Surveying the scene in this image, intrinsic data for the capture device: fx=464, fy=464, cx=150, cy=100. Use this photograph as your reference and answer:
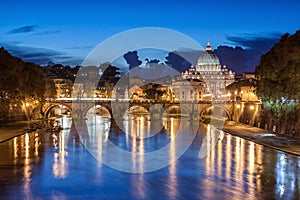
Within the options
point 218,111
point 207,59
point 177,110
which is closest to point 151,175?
point 218,111

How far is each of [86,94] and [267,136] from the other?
275ft

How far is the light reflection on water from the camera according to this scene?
81.5ft

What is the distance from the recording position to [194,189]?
2594cm

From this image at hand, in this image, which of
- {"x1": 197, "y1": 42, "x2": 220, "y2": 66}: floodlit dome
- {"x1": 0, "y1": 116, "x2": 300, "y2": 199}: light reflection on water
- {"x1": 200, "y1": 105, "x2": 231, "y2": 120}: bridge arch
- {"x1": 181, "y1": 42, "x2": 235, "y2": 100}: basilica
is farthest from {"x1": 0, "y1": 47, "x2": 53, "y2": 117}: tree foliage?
{"x1": 197, "y1": 42, "x2": 220, "y2": 66}: floodlit dome

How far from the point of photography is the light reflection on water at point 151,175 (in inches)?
978

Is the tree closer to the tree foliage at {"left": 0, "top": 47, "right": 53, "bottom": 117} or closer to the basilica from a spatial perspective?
the tree foliage at {"left": 0, "top": 47, "right": 53, "bottom": 117}

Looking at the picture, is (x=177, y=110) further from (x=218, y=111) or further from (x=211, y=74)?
(x=211, y=74)

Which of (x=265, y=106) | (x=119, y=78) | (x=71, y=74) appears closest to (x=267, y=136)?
(x=265, y=106)

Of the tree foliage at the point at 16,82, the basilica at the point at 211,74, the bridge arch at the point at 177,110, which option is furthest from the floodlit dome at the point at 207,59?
the tree foliage at the point at 16,82

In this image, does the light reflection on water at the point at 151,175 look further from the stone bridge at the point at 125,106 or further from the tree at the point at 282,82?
the stone bridge at the point at 125,106

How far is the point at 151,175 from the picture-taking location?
30.3 m

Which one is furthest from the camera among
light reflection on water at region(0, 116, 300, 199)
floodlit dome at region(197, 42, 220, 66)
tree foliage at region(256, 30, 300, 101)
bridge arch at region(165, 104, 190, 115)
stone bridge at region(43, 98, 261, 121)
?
floodlit dome at region(197, 42, 220, 66)

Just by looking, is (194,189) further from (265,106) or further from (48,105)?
(48,105)

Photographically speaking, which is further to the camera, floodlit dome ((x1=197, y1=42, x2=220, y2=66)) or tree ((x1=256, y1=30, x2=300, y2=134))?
floodlit dome ((x1=197, y1=42, x2=220, y2=66))
